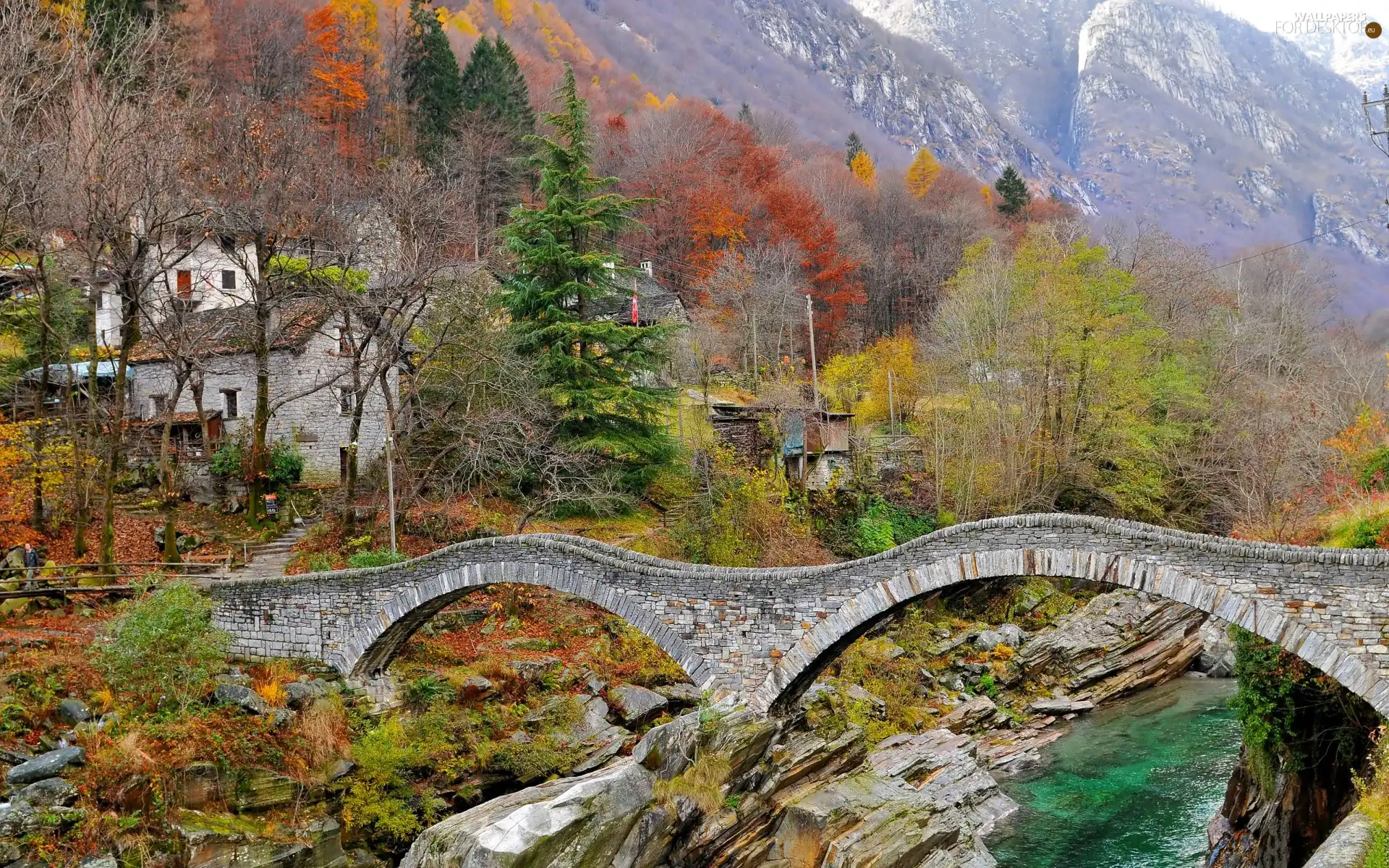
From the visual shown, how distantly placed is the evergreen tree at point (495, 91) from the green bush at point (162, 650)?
35505 mm

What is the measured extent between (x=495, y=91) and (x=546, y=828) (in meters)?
43.4

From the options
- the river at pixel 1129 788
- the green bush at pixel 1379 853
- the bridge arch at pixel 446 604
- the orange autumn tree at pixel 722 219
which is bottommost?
the river at pixel 1129 788

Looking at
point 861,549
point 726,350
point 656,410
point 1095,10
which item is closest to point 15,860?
point 656,410

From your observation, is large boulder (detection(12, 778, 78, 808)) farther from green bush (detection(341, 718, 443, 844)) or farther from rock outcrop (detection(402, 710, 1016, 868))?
rock outcrop (detection(402, 710, 1016, 868))

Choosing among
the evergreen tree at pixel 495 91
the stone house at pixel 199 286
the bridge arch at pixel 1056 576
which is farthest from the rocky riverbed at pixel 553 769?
the evergreen tree at pixel 495 91

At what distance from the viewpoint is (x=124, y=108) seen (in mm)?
19828

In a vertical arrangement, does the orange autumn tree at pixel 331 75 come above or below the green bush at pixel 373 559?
above

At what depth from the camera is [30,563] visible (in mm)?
21516

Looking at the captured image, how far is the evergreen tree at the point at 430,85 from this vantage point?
45906 millimetres

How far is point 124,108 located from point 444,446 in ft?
35.7

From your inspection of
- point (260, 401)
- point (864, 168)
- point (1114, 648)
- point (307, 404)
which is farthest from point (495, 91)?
point (1114, 648)

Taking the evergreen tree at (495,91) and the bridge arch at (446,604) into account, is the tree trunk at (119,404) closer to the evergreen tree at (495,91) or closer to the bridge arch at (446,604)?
the bridge arch at (446,604)

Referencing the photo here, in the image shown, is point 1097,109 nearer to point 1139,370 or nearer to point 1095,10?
point 1095,10

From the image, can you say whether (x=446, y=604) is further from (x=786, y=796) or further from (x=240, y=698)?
(x=786, y=796)
